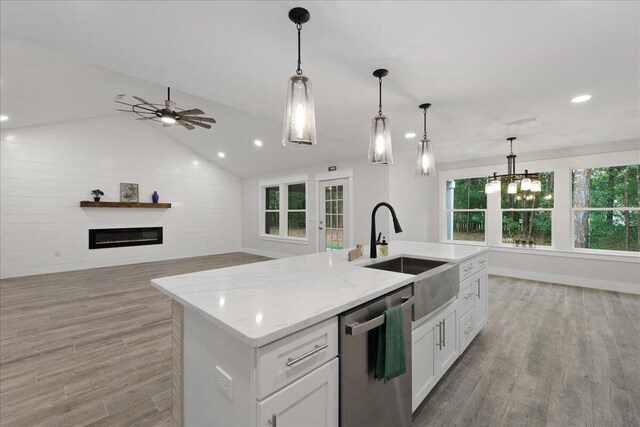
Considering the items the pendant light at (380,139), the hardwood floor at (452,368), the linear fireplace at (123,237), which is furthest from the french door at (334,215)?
the linear fireplace at (123,237)

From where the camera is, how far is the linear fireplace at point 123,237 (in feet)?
20.7

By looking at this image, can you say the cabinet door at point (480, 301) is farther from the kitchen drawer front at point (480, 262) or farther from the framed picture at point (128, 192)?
the framed picture at point (128, 192)

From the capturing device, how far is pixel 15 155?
539 centimetres

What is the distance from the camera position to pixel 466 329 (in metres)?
2.40

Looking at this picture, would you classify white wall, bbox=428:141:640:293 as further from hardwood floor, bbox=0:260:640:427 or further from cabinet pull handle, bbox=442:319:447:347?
cabinet pull handle, bbox=442:319:447:347

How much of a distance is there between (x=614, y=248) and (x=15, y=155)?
10870mm

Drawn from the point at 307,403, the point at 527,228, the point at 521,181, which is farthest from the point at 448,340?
the point at 527,228

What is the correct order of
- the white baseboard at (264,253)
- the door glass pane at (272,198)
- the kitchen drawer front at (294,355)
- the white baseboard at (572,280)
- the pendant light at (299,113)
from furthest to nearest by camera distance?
the door glass pane at (272,198), the white baseboard at (264,253), the white baseboard at (572,280), the pendant light at (299,113), the kitchen drawer front at (294,355)

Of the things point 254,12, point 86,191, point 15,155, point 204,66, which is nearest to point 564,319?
point 254,12

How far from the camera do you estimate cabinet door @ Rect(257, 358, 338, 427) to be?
2.98ft

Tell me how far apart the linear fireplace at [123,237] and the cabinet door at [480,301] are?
7290mm

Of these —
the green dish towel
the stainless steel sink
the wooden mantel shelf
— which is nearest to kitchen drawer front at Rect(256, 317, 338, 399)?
the green dish towel

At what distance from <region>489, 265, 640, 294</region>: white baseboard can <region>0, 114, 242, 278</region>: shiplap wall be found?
7.22m

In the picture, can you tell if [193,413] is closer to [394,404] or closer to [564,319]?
[394,404]
